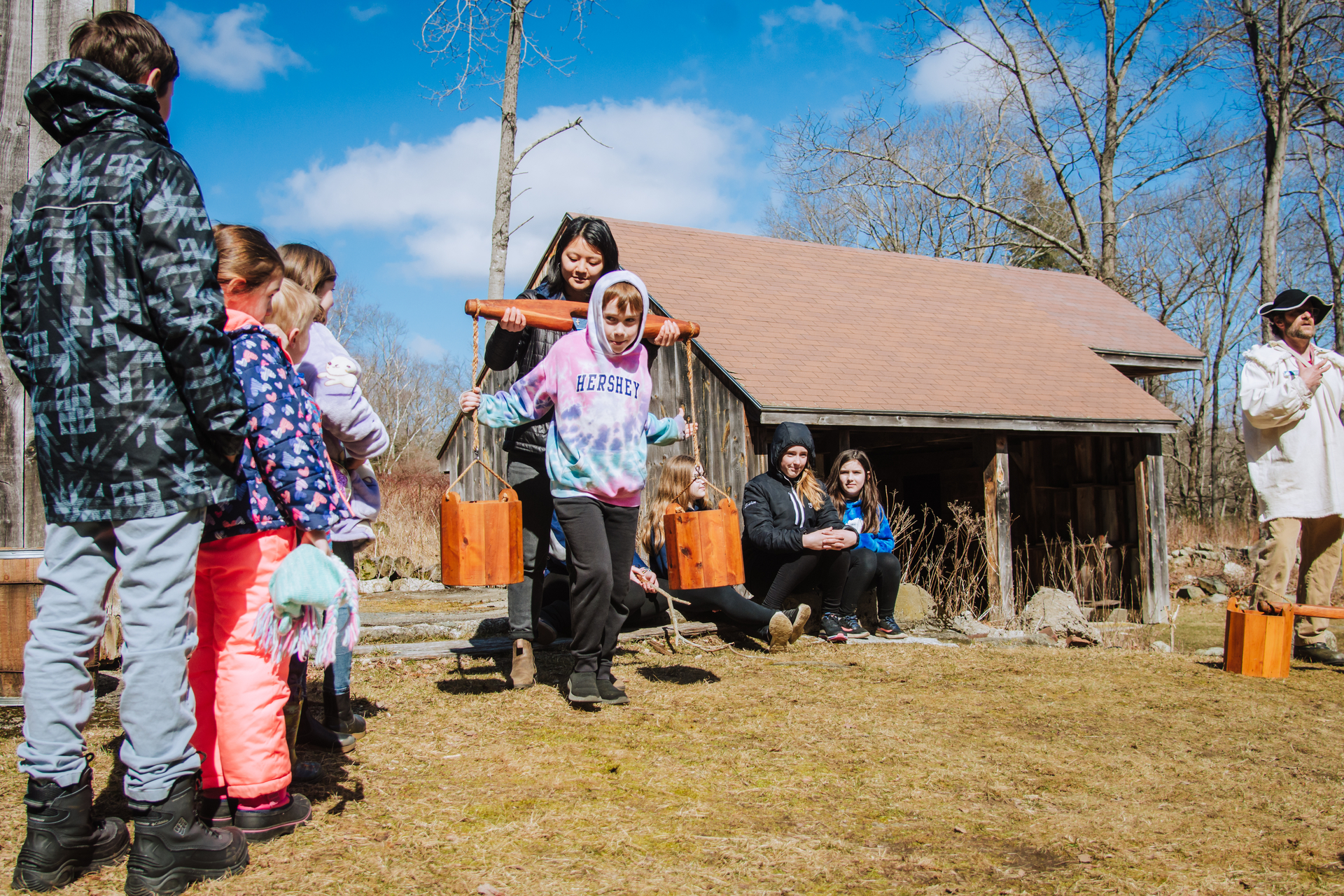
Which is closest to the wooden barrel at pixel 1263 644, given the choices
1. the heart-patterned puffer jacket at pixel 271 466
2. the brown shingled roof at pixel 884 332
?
the heart-patterned puffer jacket at pixel 271 466

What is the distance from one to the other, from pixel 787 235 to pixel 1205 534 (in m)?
14.5

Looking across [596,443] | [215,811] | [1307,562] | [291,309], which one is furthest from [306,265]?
[1307,562]

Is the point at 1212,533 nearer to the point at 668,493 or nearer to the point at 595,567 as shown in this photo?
the point at 668,493

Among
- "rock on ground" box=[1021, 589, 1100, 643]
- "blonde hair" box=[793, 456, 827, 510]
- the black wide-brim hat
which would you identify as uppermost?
the black wide-brim hat

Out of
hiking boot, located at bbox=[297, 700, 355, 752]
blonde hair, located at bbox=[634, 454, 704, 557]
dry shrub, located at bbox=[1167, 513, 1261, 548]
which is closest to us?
hiking boot, located at bbox=[297, 700, 355, 752]

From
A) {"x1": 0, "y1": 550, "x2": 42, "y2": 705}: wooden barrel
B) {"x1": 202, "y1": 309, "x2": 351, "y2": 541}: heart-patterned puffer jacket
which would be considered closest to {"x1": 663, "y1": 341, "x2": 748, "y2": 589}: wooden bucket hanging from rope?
{"x1": 202, "y1": 309, "x2": 351, "y2": 541}: heart-patterned puffer jacket

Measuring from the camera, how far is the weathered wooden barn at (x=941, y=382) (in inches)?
401

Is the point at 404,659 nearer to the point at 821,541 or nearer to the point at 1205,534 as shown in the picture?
the point at 821,541

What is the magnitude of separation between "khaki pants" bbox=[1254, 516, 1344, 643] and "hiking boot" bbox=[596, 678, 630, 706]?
3736mm

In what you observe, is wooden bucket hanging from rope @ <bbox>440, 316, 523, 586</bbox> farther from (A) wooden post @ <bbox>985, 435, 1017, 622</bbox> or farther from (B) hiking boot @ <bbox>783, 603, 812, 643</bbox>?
(A) wooden post @ <bbox>985, 435, 1017, 622</bbox>

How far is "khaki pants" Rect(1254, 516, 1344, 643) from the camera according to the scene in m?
5.34

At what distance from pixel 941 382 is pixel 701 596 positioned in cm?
636

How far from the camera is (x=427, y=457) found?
39812mm

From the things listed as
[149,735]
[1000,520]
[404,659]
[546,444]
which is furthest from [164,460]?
[1000,520]
